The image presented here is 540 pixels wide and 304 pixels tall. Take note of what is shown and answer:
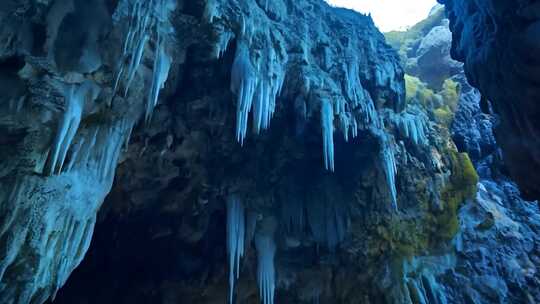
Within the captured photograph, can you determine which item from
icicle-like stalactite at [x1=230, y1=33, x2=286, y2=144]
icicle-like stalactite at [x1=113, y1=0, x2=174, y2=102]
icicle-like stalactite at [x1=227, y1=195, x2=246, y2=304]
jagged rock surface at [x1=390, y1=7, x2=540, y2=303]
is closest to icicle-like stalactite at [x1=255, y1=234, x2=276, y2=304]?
icicle-like stalactite at [x1=227, y1=195, x2=246, y2=304]

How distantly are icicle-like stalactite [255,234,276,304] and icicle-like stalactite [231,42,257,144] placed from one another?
4534 millimetres

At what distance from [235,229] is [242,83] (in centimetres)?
448

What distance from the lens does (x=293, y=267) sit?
11.6 meters

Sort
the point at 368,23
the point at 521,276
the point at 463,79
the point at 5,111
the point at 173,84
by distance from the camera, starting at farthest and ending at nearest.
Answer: the point at 463,79
the point at 368,23
the point at 521,276
the point at 173,84
the point at 5,111

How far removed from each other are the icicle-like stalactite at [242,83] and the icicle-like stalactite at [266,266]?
14.9ft

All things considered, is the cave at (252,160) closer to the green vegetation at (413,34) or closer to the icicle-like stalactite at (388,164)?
the icicle-like stalactite at (388,164)

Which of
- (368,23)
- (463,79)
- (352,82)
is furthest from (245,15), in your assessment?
(463,79)

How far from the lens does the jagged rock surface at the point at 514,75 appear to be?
523 cm

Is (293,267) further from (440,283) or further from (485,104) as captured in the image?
(485,104)

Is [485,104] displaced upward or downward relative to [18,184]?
upward

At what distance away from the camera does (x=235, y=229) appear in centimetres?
1010

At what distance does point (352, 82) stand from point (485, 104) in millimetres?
Answer: 3996

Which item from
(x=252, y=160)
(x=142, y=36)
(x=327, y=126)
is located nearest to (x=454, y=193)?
(x=327, y=126)

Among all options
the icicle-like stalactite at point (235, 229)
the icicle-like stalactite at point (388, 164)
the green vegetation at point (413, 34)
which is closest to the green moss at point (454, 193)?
the icicle-like stalactite at point (388, 164)
